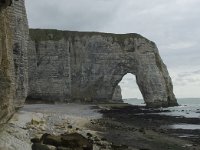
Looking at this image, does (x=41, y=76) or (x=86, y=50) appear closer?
(x=41, y=76)

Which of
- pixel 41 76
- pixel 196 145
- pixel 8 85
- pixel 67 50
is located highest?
pixel 67 50

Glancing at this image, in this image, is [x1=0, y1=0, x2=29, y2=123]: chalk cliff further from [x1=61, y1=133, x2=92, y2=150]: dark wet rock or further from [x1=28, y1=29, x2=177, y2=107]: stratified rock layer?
[x1=28, y1=29, x2=177, y2=107]: stratified rock layer

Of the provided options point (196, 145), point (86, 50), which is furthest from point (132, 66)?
point (196, 145)

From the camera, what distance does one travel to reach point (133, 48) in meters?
78.4

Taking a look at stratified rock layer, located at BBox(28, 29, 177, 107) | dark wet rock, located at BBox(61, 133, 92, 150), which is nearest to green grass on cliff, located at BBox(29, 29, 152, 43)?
stratified rock layer, located at BBox(28, 29, 177, 107)

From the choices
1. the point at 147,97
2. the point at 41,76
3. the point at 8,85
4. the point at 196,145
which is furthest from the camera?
the point at 147,97

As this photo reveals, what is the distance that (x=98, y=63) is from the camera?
79.5 m

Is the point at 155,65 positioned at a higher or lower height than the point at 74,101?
higher

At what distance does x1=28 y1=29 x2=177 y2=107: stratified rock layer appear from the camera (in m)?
74.6

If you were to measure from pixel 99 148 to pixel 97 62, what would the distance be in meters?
61.9

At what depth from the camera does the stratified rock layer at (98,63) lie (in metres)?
74.6

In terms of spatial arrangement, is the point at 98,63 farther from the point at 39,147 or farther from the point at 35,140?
the point at 39,147

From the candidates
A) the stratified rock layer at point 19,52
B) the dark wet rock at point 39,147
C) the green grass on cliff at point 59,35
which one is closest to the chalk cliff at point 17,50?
the stratified rock layer at point 19,52

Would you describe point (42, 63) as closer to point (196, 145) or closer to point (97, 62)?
point (97, 62)
